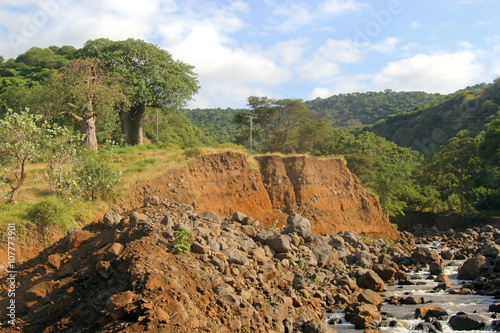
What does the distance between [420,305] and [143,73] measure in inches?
877

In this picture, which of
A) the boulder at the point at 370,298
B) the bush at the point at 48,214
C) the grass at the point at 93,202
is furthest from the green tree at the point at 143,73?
the boulder at the point at 370,298

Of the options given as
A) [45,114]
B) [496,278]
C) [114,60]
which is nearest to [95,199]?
[45,114]

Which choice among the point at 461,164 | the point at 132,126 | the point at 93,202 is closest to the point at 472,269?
the point at 93,202

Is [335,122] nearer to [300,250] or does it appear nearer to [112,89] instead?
[112,89]

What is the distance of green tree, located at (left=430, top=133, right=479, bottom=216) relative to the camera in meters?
38.1

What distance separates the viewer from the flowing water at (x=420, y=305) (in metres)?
10.1

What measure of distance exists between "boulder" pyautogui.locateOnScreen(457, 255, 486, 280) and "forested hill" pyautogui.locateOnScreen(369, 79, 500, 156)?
42.7 meters

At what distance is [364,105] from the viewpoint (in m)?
104

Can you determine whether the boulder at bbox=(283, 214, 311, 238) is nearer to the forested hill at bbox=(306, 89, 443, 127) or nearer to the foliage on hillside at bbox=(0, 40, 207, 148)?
the foliage on hillside at bbox=(0, 40, 207, 148)

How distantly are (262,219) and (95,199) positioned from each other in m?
9.12

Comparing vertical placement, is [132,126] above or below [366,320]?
above

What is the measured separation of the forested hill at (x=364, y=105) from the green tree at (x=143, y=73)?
62.1 m

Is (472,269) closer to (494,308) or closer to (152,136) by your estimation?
(494,308)

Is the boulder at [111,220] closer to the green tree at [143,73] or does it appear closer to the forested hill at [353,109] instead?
the green tree at [143,73]
